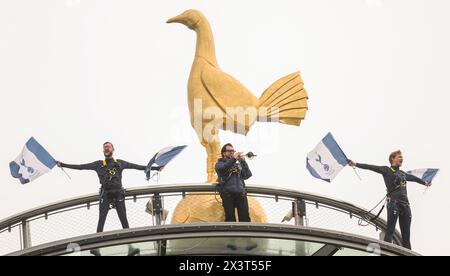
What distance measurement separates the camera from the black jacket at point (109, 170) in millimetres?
27469

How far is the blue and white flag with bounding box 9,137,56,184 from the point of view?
2961 cm

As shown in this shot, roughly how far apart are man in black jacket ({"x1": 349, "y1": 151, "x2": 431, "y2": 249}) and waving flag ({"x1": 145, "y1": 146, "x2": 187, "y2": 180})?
164 inches

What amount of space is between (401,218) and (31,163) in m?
7.91

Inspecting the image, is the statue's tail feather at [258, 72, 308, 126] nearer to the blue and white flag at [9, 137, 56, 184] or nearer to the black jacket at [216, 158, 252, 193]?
the blue and white flag at [9, 137, 56, 184]

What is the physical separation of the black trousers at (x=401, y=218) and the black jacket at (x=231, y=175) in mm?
3016

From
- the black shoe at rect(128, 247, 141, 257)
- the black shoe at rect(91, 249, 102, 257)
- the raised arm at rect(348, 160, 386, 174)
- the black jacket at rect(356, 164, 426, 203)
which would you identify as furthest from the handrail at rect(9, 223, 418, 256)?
the raised arm at rect(348, 160, 386, 174)

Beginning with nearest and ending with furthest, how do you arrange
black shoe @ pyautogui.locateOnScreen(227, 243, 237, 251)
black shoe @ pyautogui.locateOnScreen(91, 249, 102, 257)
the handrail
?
the handrail
black shoe @ pyautogui.locateOnScreen(91, 249, 102, 257)
black shoe @ pyautogui.locateOnScreen(227, 243, 237, 251)

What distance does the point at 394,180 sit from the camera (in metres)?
27.8

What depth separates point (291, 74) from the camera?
33219 mm

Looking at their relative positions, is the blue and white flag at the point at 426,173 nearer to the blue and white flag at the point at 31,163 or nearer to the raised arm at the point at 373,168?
the raised arm at the point at 373,168

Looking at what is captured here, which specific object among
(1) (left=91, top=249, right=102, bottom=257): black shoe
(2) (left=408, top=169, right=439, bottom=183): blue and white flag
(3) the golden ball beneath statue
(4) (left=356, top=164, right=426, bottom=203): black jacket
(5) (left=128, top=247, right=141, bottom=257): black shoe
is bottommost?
(1) (left=91, top=249, right=102, bottom=257): black shoe

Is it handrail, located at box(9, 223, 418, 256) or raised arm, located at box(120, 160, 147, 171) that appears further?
raised arm, located at box(120, 160, 147, 171)
